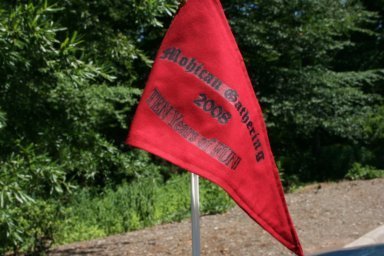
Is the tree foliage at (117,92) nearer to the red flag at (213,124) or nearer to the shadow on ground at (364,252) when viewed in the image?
the red flag at (213,124)

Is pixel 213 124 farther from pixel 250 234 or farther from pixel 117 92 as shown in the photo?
pixel 117 92

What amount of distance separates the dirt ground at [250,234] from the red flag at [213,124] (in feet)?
14.7

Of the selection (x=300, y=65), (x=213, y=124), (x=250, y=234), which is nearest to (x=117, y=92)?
(x=250, y=234)

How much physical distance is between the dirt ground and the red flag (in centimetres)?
447

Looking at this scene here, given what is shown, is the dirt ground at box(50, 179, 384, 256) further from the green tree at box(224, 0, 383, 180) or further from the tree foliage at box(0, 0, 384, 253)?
the green tree at box(224, 0, 383, 180)

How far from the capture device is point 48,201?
26.3 feet

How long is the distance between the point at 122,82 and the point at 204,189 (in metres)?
3.23

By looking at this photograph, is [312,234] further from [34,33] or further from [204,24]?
[204,24]

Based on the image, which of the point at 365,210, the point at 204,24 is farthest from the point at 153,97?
the point at 365,210

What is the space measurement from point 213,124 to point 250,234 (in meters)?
5.48

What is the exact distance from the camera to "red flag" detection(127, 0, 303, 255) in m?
2.86

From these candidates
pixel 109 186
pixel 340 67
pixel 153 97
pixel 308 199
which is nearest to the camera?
pixel 153 97

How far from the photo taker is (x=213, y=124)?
295cm

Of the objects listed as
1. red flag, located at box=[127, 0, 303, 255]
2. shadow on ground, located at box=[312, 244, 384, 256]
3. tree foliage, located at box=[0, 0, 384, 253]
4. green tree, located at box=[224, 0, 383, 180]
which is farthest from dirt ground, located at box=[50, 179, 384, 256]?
red flag, located at box=[127, 0, 303, 255]
